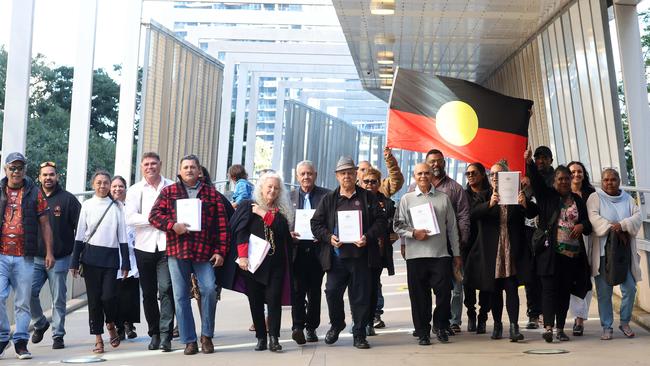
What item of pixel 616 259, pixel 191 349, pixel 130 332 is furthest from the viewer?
pixel 130 332

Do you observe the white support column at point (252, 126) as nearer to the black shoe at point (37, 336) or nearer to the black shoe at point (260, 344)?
the black shoe at point (37, 336)

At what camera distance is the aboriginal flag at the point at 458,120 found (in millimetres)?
10617

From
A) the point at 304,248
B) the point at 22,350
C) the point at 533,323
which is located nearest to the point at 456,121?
the point at 304,248

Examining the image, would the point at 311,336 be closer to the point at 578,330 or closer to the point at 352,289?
the point at 352,289

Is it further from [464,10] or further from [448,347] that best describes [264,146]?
[448,347]

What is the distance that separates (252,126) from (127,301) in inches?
976

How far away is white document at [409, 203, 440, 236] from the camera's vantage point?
9.57 meters

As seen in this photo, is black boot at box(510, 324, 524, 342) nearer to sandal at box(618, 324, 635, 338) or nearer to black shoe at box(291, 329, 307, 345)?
sandal at box(618, 324, 635, 338)

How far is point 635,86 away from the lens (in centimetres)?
1526

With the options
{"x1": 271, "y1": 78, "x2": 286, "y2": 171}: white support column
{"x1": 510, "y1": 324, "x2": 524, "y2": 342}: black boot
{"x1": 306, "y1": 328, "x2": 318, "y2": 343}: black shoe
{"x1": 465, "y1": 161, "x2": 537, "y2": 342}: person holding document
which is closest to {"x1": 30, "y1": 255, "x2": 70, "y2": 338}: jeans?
{"x1": 306, "y1": 328, "x2": 318, "y2": 343}: black shoe

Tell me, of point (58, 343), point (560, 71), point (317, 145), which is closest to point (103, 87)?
point (317, 145)

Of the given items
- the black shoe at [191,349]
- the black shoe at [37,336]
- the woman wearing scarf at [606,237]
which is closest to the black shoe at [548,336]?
the woman wearing scarf at [606,237]

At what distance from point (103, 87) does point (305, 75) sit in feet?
44.3

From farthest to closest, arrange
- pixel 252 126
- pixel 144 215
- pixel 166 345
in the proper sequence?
pixel 252 126
pixel 144 215
pixel 166 345
